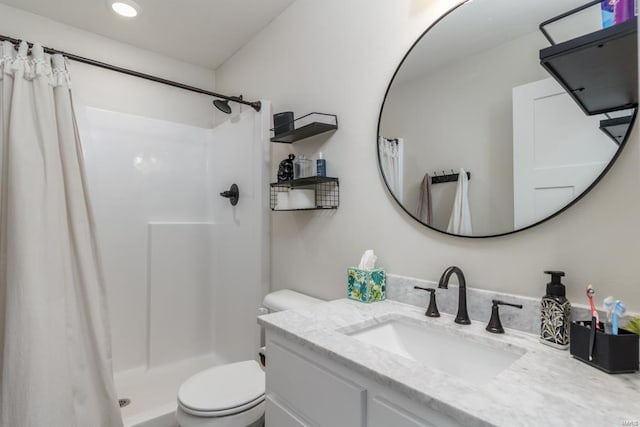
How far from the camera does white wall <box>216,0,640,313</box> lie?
0.83 m

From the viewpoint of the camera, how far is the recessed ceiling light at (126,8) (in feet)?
6.14

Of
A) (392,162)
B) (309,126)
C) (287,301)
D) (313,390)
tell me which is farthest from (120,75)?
(313,390)

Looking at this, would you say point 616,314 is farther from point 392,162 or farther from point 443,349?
point 392,162

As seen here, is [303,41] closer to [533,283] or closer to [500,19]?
[500,19]

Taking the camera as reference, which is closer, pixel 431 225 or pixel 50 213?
pixel 431 225

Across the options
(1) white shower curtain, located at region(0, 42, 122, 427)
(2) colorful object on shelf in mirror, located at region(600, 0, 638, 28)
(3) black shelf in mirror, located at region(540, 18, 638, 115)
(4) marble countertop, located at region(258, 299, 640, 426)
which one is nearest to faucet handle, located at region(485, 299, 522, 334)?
(4) marble countertop, located at region(258, 299, 640, 426)

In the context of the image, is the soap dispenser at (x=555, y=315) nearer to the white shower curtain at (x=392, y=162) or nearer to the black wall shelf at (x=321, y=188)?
the white shower curtain at (x=392, y=162)

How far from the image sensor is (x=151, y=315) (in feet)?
7.60

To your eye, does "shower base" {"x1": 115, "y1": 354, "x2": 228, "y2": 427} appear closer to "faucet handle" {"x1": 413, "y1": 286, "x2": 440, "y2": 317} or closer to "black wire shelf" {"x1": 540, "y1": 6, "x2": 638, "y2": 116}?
"faucet handle" {"x1": 413, "y1": 286, "x2": 440, "y2": 317}

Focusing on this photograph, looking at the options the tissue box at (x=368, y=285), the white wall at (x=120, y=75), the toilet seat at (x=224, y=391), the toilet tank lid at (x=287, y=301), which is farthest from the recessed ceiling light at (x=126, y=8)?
the toilet seat at (x=224, y=391)

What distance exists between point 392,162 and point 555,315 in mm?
739

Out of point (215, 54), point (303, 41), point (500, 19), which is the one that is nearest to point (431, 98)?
point (500, 19)

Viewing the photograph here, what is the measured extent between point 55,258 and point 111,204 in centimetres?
80

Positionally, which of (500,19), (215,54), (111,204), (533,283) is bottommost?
(533,283)
